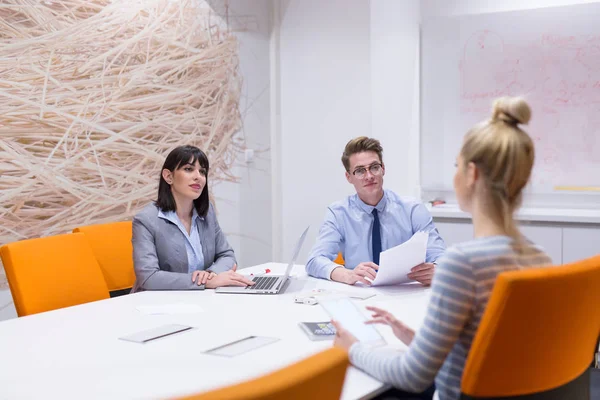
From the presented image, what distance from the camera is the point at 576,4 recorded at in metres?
4.08

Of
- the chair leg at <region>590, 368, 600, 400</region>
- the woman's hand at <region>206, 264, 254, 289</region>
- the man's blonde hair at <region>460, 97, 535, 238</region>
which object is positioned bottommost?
the chair leg at <region>590, 368, 600, 400</region>

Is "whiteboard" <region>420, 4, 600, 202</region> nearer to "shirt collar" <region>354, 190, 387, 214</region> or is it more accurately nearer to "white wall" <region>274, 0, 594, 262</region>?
"white wall" <region>274, 0, 594, 262</region>

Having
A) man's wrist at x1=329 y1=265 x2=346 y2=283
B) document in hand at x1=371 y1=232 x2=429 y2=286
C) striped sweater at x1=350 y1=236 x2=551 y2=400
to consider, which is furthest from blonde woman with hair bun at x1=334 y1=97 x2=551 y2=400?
man's wrist at x1=329 y1=265 x2=346 y2=283

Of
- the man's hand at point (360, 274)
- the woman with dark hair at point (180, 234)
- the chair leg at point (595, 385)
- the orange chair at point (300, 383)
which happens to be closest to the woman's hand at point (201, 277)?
the woman with dark hair at point (180, 234)

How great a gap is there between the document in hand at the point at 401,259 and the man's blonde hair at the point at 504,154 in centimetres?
91

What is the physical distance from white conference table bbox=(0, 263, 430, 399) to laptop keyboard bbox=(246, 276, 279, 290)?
91 mm

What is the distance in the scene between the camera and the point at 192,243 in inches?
115

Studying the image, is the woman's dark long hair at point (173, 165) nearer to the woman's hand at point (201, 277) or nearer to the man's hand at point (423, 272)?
the woman's hand at point (201, 277)

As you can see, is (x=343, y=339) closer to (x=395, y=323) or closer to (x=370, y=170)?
(x=395, y=323)

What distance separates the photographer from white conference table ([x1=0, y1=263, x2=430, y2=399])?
4.98 ft

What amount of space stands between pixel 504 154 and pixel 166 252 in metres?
1.79

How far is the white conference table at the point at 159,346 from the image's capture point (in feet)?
4.98

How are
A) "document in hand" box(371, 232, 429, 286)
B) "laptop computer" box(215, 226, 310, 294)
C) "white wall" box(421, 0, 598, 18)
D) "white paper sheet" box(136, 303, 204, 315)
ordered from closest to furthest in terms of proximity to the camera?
"white paper sheet" box(136, 303, 204, 315), "document in hand" box(371, 232, 429, 286), "laptop computer" box(215, 226, 310, 294), "white wall" box(421, 0, 598, 18)

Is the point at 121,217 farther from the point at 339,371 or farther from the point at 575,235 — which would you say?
the point at 339,371
